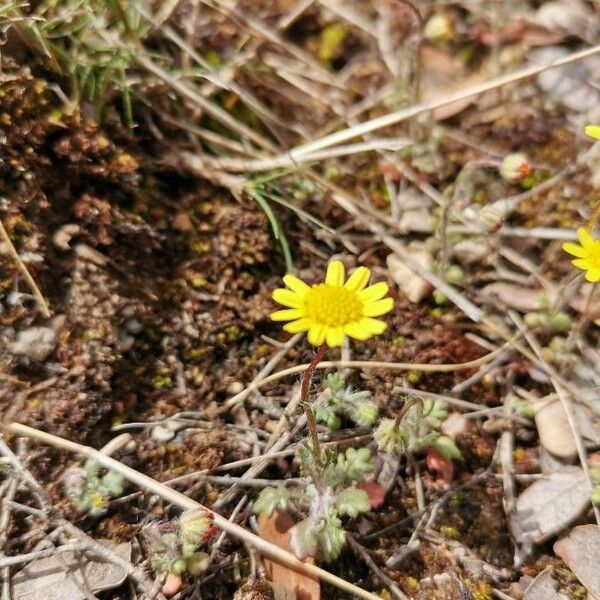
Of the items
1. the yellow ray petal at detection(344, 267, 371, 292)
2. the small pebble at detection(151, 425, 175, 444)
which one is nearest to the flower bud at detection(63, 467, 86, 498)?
the small pebble at detection(151, 425, 175, 444)

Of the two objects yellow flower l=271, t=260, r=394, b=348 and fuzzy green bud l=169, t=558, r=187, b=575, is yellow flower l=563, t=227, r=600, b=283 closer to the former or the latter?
yellow flower l=271, t=260, r=394, b=348

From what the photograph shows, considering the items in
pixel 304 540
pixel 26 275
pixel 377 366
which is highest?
pixel 26 275

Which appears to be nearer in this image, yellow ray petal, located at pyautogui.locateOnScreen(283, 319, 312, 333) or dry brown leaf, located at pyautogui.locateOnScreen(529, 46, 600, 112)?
yellow ray petal, located at pyautogui.locateOnScreen(283, 319, 312, 333)

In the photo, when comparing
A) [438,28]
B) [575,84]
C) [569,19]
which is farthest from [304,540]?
[569,19]

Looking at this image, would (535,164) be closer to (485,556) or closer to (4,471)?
(485,556)

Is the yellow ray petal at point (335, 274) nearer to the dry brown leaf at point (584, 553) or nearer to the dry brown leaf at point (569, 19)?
the dry brown leaf at point (584, 553)

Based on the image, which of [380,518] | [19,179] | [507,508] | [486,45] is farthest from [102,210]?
[486,45]

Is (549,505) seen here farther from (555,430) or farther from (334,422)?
(334,422)
